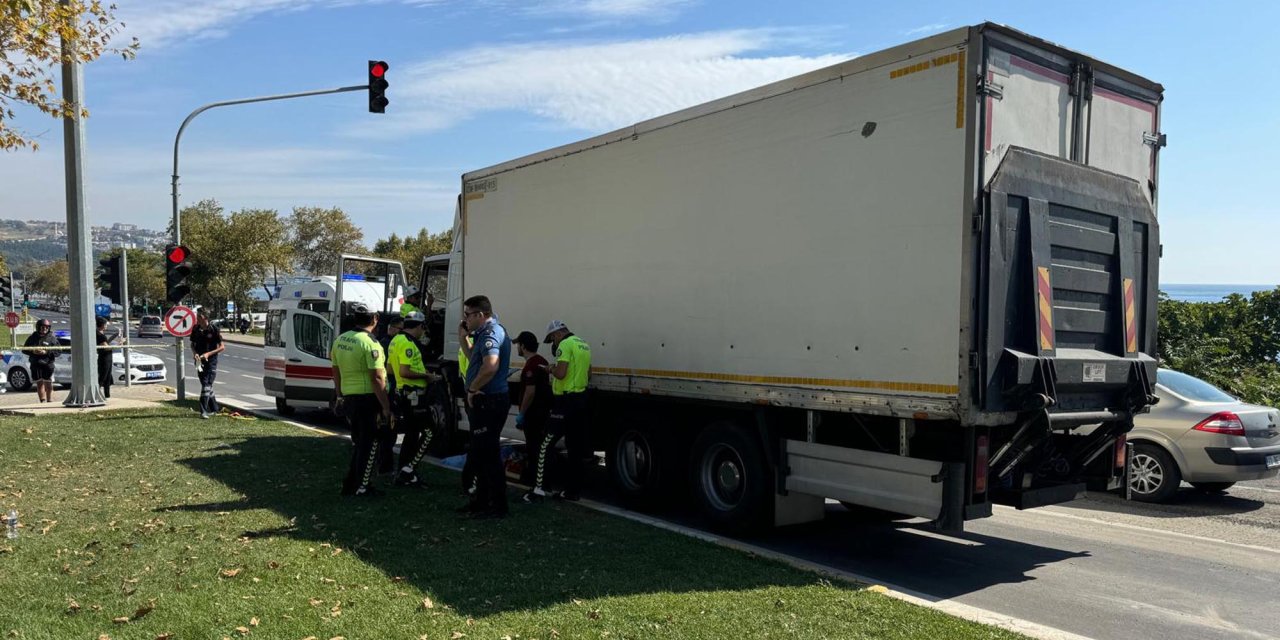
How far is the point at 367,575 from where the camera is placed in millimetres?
6004

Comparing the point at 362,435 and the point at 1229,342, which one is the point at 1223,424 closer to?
the point at 362,435

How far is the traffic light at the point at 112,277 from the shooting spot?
1834 centimetres

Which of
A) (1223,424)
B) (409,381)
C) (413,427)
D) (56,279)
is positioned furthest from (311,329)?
(56,279)

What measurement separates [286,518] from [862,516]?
202 inches

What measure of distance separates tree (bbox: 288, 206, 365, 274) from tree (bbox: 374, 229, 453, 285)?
96.9 inches

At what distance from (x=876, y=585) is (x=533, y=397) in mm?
3869

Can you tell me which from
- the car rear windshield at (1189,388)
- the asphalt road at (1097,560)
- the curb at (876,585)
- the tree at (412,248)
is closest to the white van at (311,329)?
the asphalt road at (1097,560)

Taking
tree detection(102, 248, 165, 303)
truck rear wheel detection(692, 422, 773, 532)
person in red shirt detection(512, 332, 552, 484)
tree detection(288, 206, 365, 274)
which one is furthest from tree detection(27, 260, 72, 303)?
truck rear wheel detection(692, 422, 773, 532)

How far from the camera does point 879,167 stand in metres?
6.64

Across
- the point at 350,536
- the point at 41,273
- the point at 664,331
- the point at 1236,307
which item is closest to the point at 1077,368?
the point at 664,331

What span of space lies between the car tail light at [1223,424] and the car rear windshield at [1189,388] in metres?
0.39

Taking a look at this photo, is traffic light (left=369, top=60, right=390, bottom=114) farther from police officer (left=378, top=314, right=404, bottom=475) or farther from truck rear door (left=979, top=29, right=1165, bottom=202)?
truck rear door (left=979, top=29, right=1165, bottom=202)

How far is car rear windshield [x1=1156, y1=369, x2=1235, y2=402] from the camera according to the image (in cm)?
991

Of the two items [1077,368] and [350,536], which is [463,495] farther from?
[1077,368]
